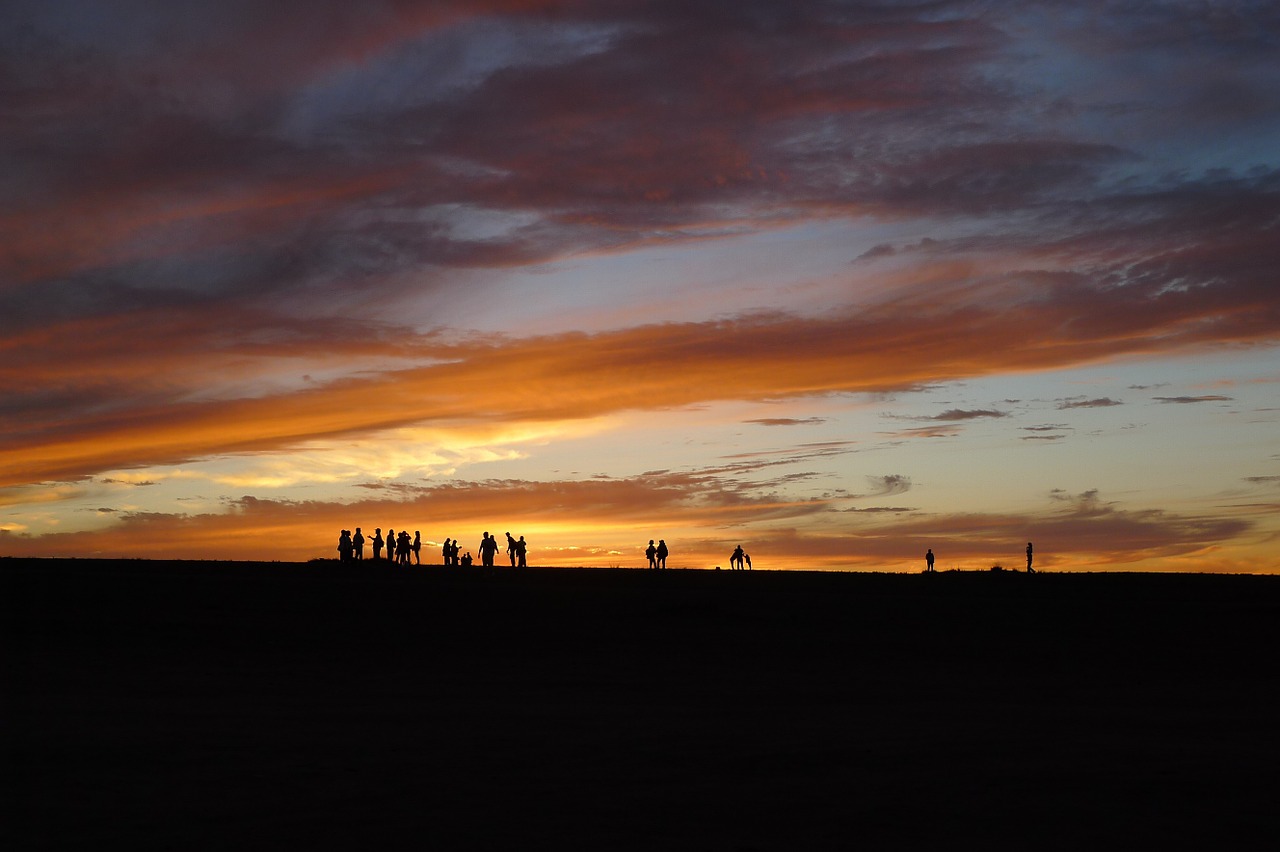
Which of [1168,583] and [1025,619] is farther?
[1168,583]

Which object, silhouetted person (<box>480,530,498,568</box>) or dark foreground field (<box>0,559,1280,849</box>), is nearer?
dark foreground field (<box>0,559,1280,849</box>)

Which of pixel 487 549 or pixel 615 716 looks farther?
pixel 487 549

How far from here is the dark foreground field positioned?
35.0 feet

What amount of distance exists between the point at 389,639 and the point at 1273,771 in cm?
2023

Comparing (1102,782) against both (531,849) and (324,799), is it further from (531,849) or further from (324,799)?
(324,799)

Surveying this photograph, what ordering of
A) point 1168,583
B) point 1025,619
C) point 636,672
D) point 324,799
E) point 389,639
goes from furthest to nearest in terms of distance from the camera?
point 1168,583
point 1025,619
point 389,639
point 636,672
point 324,799

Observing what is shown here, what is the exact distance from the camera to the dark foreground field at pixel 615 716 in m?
10.7

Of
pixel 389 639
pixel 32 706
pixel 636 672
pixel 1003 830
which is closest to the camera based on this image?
pixel 1003 830

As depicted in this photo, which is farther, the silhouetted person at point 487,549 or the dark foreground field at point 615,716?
the silhouetted person at point 487,549

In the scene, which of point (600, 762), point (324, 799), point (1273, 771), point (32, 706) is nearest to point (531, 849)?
point (324, 799)

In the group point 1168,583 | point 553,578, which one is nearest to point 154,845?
point 553,578

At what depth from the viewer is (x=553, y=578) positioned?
4362 centimetres

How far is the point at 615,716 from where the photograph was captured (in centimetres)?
1800

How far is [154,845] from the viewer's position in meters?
9.62
